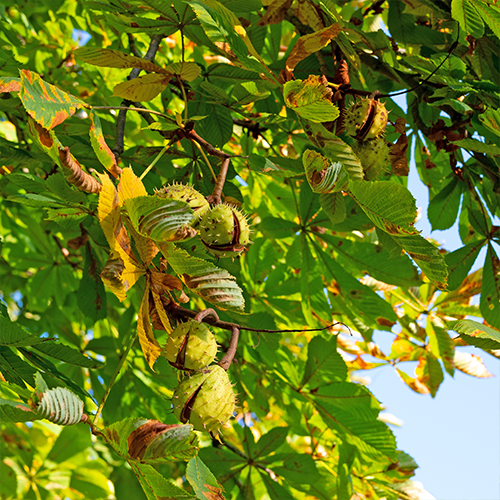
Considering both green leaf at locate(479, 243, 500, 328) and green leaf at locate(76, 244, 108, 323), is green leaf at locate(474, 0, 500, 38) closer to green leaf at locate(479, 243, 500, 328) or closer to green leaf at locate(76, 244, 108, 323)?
green leaf at locate(479, 243, 500, 328)

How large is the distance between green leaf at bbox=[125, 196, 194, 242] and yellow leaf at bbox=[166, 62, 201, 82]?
1.59 ft

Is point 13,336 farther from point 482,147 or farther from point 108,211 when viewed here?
point 482,147

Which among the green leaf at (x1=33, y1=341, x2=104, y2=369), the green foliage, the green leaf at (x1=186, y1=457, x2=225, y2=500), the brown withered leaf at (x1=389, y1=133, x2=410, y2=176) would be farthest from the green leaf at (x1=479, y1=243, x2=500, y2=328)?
the green leaf at (x1=33, y1=341, x2=104, y2=369)

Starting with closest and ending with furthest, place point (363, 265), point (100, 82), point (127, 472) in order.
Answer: point (363, 265)
point (127, 472)
point (100, 82)

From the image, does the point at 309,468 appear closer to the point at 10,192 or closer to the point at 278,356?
the point at 278,356

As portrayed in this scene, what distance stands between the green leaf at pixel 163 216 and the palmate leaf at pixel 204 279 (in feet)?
0.23

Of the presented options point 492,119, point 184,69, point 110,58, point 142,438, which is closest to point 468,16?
point 492,119

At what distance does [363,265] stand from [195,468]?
3.52 feet

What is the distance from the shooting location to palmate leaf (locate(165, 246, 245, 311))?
0.74 m

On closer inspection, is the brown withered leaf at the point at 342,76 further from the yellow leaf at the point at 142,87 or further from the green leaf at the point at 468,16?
the yellow leaf at the point at 142,87

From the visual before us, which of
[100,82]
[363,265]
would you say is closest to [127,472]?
[363,265]

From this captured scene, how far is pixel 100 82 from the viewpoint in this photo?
2268 mm

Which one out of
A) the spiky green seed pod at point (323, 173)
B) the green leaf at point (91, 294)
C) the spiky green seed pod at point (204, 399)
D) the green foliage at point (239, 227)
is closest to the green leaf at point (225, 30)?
the green foliage at point (239, 227)

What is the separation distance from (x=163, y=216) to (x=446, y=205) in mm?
1303
